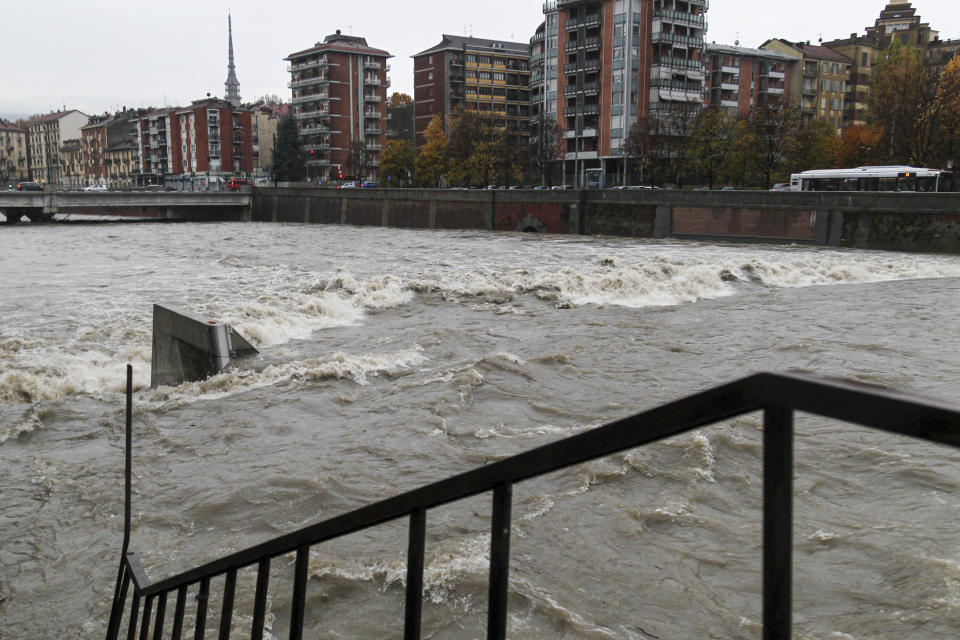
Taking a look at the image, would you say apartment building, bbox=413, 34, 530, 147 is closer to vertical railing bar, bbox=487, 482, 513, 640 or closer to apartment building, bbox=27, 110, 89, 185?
apartment building, bbox=27, 110, 89, 185

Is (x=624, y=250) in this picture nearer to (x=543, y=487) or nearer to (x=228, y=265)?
(x=228, y=265)

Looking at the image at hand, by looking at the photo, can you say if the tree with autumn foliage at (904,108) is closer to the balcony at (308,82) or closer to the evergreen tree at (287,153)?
the evergreen tree at (287,153)

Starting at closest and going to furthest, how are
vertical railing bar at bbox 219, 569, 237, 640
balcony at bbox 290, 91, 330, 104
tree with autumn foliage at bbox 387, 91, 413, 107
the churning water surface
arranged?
vertical railing bar at bbox 219, 569, 237, 640
the churning water surface
balcony at bbox 290, 91, 330, 104
tree with autumn foliage at bbox 387, 91, 413, 107

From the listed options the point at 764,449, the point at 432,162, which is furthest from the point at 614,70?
the point at 764,449

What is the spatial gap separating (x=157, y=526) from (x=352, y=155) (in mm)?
89821

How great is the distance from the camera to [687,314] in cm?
1770

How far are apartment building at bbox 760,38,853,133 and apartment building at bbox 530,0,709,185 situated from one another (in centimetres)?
2511

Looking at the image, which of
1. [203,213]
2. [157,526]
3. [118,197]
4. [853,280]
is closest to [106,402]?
[157,526]

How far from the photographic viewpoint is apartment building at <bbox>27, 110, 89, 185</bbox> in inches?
6102

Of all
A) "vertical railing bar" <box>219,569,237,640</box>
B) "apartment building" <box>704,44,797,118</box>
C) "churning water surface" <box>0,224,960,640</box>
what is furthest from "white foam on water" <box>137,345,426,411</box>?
"apartment building" <box>704,44,797,118</box>

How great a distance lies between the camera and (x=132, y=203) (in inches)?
2313

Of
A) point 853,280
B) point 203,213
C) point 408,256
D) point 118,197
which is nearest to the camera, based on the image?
point 853,280

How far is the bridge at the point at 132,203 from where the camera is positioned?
2197 inches

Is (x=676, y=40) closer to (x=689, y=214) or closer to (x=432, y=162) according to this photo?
(x=432, y=162)
